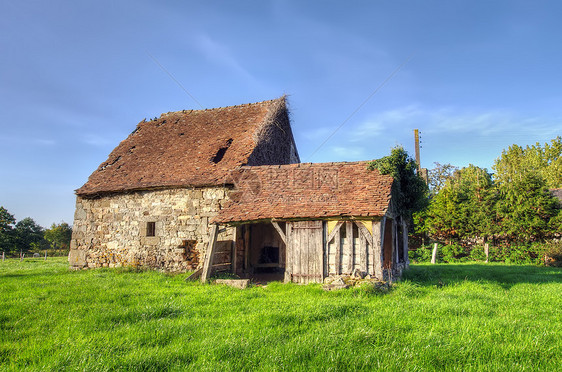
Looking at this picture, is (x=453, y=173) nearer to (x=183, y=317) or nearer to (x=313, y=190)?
(x=313, y=190)

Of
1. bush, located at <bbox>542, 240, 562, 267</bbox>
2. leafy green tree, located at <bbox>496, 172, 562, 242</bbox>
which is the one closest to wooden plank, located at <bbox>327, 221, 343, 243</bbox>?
bush, located at <bbox>542, 240, 562, 267</bbox>

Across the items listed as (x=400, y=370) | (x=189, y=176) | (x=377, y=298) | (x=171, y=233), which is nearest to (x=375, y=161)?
(x=377, y=298)

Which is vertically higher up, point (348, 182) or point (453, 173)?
point (453, 173)

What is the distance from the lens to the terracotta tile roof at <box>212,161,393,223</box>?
11.1 m

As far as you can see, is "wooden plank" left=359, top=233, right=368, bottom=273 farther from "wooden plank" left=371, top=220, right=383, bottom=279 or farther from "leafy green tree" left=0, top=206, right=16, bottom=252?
"leafy green tree" left=0, top=206, right=16, bottom=252

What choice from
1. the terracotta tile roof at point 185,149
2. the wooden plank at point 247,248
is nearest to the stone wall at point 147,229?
the terracotta tile roof at point 185,149

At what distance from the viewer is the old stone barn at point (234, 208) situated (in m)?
11.1

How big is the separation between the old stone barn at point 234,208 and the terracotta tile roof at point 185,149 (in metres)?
0.06

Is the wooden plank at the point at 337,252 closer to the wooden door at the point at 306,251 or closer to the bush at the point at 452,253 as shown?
the wooden door at the point at 306,251

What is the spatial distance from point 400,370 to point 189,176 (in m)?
11.8

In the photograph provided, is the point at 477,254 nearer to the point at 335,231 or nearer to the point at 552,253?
the point at 552,253

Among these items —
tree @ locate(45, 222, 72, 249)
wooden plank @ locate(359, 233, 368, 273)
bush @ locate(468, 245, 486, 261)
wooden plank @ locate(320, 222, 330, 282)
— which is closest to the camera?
wooden plank @ locate(359, 233, 368, 273)

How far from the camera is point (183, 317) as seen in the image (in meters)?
6.66

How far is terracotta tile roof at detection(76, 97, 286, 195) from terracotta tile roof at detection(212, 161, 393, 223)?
4.05ft
